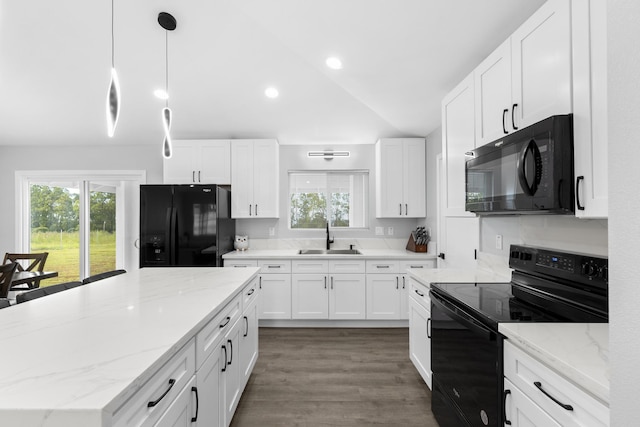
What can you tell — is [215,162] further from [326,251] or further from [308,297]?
[308,297]

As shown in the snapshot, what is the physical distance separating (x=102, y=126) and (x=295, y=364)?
389 cm

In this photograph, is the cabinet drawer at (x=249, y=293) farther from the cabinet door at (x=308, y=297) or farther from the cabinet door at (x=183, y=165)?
the cabinet door at (x=183, y=165)

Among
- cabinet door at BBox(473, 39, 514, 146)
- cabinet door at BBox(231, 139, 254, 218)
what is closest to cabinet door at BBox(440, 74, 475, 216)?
cabinet door at BBox(473, 39, 514, 146)

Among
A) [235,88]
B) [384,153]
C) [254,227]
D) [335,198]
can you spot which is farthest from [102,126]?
[384,153]

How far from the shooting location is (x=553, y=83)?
54.9 inches

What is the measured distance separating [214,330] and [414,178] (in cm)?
316

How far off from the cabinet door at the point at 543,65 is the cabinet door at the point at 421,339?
54.0 inches

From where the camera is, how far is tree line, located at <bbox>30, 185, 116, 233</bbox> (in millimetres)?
4590

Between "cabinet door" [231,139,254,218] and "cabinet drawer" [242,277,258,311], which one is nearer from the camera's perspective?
"cabinet drawer" [242,277,258,311]

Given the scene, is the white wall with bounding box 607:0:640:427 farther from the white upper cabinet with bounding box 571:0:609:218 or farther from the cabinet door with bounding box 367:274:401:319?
the cabinet door with bounding box 367:274:401:319

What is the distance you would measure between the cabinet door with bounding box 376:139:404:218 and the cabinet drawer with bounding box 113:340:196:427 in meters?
3.14

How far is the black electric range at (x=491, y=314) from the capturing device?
1.33 m

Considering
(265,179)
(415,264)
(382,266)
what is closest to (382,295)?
(382,266)

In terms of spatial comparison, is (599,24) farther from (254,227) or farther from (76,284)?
(254,227)
